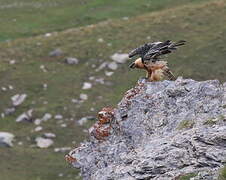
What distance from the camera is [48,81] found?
4612 cm

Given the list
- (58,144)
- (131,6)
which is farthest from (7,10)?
(58,144)

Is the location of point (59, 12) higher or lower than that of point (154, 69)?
higher

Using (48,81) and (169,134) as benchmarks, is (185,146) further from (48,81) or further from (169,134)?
(48,81)

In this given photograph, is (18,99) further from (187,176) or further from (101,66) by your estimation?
(187,176)

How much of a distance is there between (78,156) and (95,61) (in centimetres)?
2950

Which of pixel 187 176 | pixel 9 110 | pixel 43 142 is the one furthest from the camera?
pixel 9 110

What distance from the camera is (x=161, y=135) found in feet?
56.1

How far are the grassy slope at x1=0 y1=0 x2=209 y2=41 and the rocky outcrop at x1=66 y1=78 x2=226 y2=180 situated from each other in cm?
3642

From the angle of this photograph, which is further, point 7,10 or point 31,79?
point 7,10

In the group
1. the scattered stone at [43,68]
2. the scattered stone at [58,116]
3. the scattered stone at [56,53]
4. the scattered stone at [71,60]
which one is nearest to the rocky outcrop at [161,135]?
the scattered stone at [58,116]

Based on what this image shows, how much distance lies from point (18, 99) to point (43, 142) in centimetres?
510

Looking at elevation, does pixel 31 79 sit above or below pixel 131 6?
below

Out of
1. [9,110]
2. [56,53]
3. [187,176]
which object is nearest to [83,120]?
[9,110]

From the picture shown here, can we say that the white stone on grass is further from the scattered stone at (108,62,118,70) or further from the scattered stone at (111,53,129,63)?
the scattered stone at (111,53,129,63)
